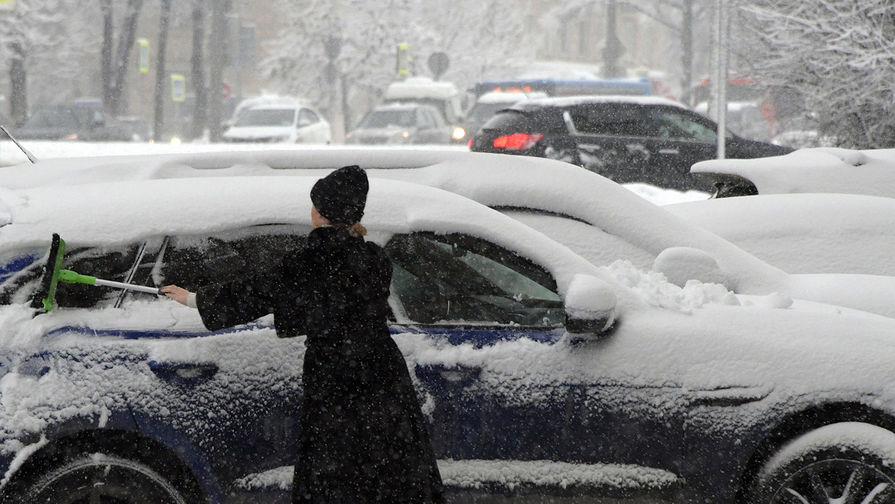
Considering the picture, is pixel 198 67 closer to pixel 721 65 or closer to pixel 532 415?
pixel 721 65

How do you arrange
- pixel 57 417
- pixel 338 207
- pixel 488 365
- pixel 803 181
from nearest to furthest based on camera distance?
1. pixel 338 207
2. pixel 57 417
3. pixel 488 365
4. pixel 803 181

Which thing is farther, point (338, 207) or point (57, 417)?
point (57, 417)

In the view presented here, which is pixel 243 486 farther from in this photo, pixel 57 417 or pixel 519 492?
pixel 519 492

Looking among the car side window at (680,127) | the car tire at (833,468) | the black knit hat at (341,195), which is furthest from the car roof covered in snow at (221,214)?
the car side window at (680,127)

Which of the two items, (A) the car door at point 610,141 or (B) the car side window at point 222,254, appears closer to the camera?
(B) the car side window at point 222,254

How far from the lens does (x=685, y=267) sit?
437cm

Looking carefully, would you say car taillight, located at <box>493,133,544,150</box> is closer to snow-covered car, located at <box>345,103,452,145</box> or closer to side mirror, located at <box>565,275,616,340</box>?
side mirror, located at <box>565,275,616,340</box>

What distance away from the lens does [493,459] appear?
137 inches

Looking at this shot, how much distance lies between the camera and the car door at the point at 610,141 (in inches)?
536

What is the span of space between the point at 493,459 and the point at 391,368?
516 mm

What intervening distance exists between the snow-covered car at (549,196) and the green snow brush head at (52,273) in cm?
142

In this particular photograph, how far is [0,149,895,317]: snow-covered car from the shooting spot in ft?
16.0

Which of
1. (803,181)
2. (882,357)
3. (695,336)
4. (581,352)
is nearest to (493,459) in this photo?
(581,352)

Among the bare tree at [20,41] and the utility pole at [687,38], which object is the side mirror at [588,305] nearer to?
the bare tree at [20,41]
